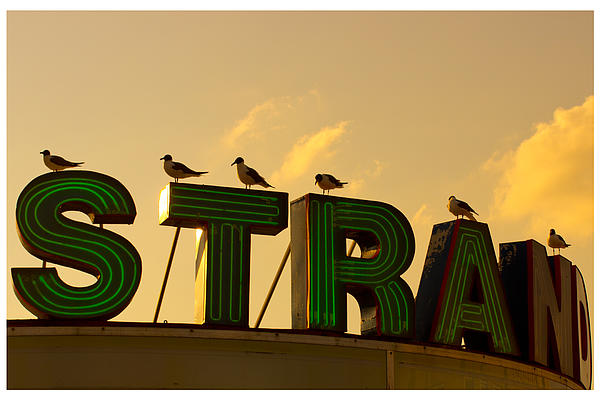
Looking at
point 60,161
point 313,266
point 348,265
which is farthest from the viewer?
point 60,161

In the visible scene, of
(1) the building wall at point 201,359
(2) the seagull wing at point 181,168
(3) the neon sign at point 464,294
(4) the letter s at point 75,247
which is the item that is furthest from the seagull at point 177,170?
(3) the neon sign at point 464,294

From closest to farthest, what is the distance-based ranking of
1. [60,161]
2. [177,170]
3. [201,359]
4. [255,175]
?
[201,359], [60,161], [177,170], [255,175]

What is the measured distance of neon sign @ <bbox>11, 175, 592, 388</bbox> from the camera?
2034 centimetres

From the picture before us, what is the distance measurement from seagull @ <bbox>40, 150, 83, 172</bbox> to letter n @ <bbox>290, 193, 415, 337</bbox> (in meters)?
4.81

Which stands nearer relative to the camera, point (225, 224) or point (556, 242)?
point (225, 224)

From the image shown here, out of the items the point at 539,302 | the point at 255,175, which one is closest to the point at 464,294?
the point at 539,302

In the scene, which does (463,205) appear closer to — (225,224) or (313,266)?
(313,266)

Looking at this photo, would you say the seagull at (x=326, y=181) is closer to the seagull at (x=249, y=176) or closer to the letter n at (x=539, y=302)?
the seagull at (x=249, y=176)

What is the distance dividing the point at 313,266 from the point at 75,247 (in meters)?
4.80

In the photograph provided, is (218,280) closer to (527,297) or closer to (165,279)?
(165,279)

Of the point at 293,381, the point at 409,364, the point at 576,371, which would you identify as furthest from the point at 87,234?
the point at 576,371

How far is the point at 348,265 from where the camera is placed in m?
22.0

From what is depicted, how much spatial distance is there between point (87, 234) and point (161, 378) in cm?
313

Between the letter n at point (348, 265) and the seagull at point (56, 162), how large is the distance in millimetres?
4810
